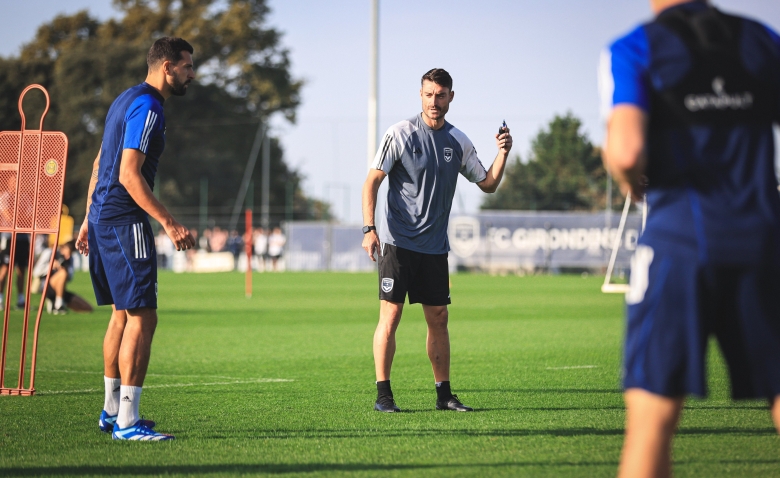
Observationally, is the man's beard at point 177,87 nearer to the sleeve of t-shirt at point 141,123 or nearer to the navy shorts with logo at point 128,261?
the sleeve of t-shirt at point 141,123

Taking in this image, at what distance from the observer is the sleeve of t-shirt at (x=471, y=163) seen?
6992mm

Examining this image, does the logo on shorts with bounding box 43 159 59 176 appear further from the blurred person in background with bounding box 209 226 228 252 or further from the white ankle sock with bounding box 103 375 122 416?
the blurred person in background with bounding box 209 226 228 252

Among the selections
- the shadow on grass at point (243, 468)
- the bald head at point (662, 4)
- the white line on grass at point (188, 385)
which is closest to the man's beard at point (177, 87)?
the shadow on grass at point (243, 468)

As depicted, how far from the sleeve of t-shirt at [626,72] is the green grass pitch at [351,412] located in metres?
2.17

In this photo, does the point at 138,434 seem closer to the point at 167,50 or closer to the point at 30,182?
the point at 167,50

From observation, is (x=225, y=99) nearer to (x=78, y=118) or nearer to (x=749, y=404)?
(x=78, y=118)

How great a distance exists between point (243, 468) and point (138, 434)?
107 centimetres

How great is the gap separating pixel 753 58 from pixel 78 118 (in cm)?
5428

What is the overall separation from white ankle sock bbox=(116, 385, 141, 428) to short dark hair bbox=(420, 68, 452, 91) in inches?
116

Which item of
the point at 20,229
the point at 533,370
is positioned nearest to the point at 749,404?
the point at 533,370

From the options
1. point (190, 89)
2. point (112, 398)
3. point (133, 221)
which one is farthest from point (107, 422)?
point (190, 89)

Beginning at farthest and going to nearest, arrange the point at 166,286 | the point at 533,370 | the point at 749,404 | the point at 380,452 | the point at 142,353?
1. the point at 166,286
2. the point at 533,370
3. the point at 749,404
4. the point at 142,353
5. the point at 380,452

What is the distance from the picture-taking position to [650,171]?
9.76ft

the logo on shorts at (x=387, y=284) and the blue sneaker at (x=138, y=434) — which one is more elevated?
the logo on shorts at (x=387, y=284)
